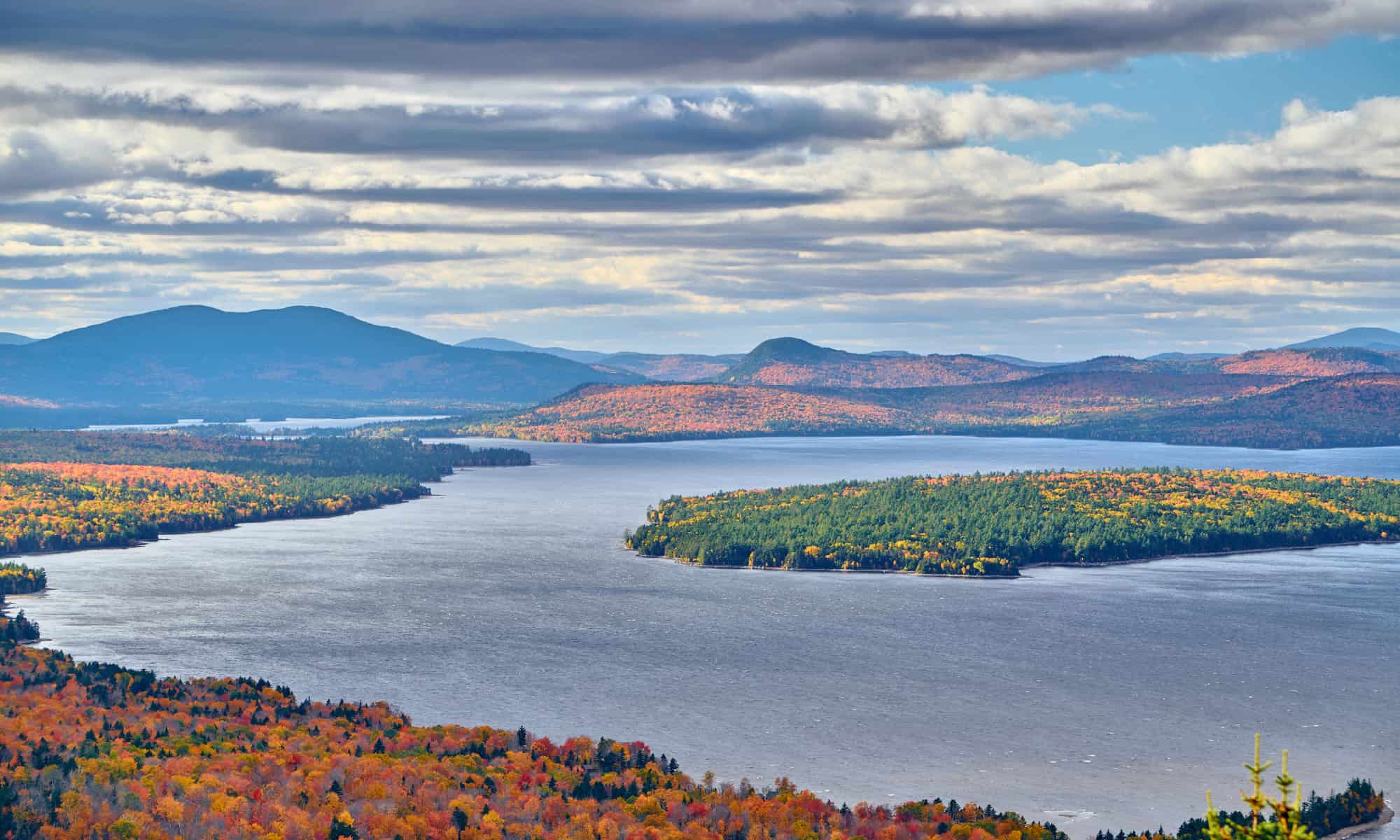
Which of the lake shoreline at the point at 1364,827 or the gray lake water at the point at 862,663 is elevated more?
the gray lake water at the point at 862,663

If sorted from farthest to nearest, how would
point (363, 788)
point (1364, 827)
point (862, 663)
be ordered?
point (862, 663) → point (363, 788) → point (1364, 827)

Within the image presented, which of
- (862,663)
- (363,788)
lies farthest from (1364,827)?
(363,788)

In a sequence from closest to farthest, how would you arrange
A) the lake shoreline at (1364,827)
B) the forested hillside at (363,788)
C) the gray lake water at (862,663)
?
the lake shoreline at (1364,827)
the forested hillside at (363,788)
the gray lake water at (862,663)

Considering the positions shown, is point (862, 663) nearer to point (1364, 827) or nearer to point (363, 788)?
point (1364, 827)

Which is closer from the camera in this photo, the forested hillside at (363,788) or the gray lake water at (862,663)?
the forested hillside at (363,788)

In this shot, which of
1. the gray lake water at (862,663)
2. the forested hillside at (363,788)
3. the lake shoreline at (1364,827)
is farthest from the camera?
the gray lake water at (862,663)

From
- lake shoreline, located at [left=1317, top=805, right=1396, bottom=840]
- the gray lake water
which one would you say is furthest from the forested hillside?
lake shoreline, located at [left=1317, top=805, right=1396, bottom=840]

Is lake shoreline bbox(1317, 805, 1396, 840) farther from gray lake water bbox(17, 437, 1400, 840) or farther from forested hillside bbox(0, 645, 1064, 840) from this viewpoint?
forested hillside bbox(0, 645, 1064, 840)

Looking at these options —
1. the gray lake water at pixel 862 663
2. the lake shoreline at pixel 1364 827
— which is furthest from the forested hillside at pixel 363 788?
the lake shoreline at pixel 1364 827

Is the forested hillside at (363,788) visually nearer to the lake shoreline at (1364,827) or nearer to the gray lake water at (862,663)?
the gray lake water at (862,663)
